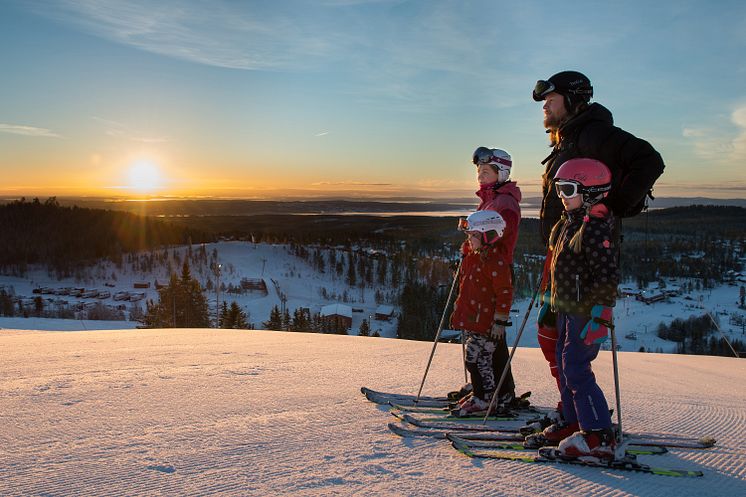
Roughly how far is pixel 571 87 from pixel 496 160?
3.00 feet

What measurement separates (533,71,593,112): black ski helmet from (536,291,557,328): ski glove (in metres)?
1.39

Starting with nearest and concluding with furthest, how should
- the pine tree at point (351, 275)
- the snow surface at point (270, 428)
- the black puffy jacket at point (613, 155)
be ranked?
1. the snow surface at point (270, 428)
2. the black puffy jacket at point (613, 155)
3. the pine tree at point (351, 275)

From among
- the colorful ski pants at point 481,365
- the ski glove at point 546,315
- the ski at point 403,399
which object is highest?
the ski glove at point 546,315

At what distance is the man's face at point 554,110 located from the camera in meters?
3.81

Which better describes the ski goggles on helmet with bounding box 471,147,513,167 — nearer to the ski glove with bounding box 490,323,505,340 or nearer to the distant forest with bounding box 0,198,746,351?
the ski glove with bounding box 490,323,505,340

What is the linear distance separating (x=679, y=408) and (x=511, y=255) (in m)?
2.13

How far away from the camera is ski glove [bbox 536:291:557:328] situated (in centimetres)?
357

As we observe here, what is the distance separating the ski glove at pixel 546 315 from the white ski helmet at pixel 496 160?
1.33 meters

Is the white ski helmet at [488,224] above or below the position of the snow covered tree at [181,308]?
above

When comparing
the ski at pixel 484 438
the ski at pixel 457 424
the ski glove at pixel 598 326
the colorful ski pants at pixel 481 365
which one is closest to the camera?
the ski glove at pixel 598 326

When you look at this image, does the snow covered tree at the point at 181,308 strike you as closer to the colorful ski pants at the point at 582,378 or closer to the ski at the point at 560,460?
the ski at the point at 560,460

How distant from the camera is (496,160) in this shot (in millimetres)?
4492

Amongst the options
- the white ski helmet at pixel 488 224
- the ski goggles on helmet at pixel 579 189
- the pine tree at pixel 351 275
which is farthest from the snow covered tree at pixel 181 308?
the pine tree at pixel 351 275

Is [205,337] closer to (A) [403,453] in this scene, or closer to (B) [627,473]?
(A) [403,453]
